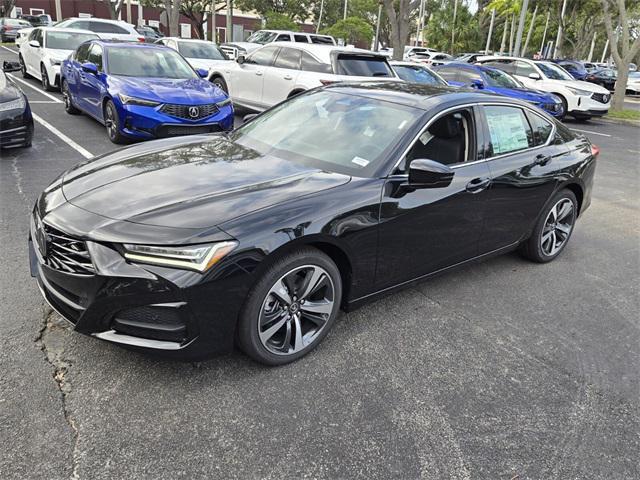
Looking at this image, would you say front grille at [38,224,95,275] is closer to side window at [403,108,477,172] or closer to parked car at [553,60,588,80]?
side window at [403,108,477,172]

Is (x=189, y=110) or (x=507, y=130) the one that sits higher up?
(x=507, y=130)

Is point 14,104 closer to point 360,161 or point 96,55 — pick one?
point 96,55

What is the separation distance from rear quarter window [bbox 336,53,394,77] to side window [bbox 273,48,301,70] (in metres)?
0.92

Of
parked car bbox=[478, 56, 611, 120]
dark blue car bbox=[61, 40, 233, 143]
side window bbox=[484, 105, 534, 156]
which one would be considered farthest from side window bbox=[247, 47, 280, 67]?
parked car bbox=[478, 56, 611, 120]

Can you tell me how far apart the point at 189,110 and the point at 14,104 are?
217 cm

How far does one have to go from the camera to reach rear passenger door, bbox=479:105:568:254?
4.02m

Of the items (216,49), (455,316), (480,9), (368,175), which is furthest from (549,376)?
(480,9)

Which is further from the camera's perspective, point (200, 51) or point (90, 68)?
point (200, 51)

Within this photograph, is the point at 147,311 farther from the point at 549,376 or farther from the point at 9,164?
the point at 9,164

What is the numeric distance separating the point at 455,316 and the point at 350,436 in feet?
4.99

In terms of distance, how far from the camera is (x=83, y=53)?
9.29 meters

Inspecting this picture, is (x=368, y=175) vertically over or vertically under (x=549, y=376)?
over

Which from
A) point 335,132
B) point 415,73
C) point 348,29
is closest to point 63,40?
point 415,73

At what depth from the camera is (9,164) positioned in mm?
6418
